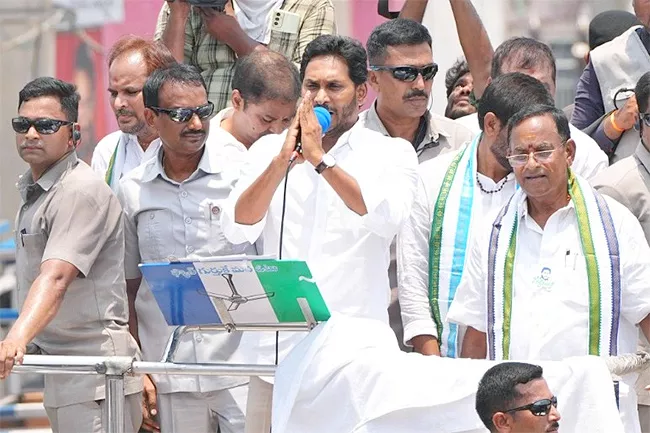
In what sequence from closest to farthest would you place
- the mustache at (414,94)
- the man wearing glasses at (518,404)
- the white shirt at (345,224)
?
1. the man wearing glasses at (518,404)
2. the white shirt at (345,224)
3. the mustache at (414,94)

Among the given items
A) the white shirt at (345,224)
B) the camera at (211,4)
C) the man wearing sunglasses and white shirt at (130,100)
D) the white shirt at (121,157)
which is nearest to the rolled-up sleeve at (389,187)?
the white shirt at (345,224)

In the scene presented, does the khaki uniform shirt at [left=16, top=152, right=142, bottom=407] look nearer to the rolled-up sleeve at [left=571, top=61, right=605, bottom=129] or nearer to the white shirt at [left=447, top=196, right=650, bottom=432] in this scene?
the white shirt at [left=447, top=196, right=650, bottom=432]

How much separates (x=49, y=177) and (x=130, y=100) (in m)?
0.82

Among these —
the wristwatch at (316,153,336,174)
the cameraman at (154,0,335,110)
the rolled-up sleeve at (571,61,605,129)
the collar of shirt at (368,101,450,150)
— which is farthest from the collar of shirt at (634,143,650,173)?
the cameraman at (154,0,335,110)

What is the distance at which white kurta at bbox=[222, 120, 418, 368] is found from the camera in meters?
5.44

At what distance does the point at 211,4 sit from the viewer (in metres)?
7.19

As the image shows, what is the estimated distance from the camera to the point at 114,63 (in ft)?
22.1

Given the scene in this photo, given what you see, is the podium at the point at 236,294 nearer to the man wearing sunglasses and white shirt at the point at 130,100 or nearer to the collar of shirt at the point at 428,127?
the man wearing sunglasses and white shirt at the point at 130,100

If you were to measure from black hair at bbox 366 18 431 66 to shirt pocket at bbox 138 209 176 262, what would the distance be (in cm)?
116

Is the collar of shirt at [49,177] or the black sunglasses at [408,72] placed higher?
the black sunglasses at [408,72]

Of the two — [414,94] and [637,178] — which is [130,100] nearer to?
[414,94]

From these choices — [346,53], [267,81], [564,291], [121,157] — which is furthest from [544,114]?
[121,157]

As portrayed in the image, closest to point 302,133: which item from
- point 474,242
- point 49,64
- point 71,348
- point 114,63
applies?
point 474,242

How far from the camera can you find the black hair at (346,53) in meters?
6.02
